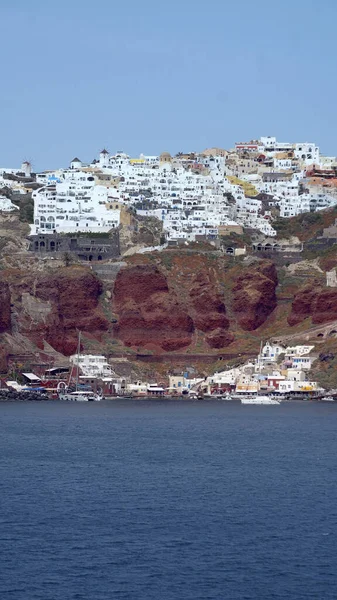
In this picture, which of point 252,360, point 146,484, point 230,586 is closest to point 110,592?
point 230,586

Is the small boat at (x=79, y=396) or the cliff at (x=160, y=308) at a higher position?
the cliff at (x=160, y=308)

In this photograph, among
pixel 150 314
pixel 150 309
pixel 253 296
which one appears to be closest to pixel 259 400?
pixel 253 296

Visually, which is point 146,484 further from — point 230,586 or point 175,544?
point 230,586

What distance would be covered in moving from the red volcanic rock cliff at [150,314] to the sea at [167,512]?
36.7 m

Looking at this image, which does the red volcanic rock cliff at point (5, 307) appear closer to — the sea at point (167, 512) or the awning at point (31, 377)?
the awning at point (31, 377)

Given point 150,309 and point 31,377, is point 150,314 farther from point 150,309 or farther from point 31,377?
point 31,377

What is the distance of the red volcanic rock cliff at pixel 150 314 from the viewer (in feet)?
453

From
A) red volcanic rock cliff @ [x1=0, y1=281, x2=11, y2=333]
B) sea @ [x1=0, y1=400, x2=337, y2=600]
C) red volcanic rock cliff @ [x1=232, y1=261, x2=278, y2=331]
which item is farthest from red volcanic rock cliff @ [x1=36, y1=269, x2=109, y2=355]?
sea @ [x1=0, y1=400, x2=337, y2=600]

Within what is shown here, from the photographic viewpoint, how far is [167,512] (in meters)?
60.8

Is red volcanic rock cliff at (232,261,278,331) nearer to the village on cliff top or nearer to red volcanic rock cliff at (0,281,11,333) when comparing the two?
the village on cliff top

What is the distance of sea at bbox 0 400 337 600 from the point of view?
4825 centimetres

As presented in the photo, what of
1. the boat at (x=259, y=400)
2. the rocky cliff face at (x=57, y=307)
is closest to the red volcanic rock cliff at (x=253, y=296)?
the boat at (x=259, y=400)

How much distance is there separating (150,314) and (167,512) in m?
78.1

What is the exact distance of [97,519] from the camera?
58.8 m
